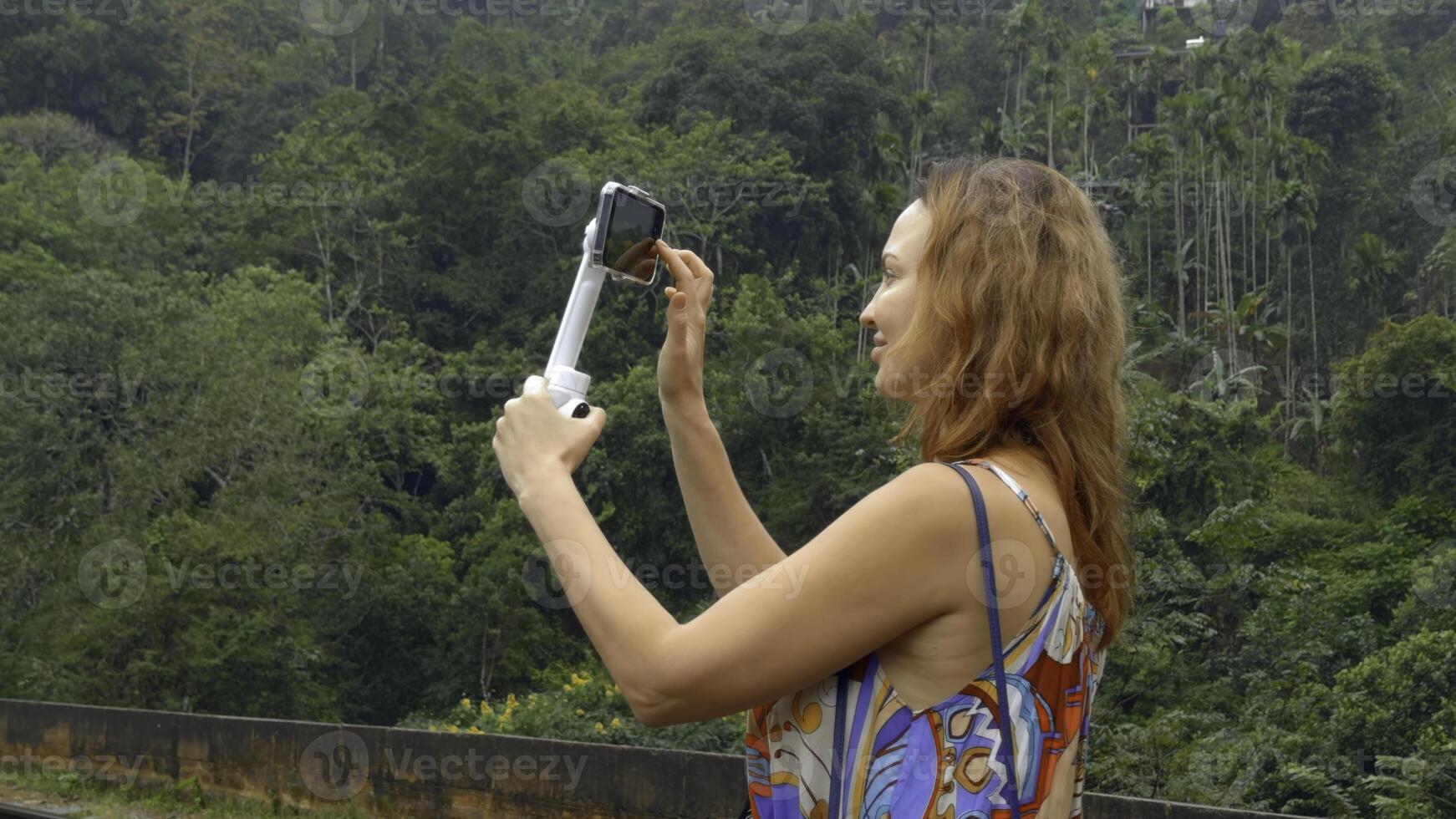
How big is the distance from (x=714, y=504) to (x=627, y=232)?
33 centimetres

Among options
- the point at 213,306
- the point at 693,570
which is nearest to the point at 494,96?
the point at 213,306

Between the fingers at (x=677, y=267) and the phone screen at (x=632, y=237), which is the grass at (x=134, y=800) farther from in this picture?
the phone screen at (x=632, y=237)

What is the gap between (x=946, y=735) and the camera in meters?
1.26

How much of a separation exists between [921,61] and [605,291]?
19787 millimetres

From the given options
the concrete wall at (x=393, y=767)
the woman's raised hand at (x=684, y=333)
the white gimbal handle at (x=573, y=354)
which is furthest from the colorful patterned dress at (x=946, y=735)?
the concrete wall at (x=393, y=767)

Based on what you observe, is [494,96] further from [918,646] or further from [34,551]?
[918,646]

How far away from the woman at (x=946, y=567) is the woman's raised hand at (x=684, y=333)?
0.87ft

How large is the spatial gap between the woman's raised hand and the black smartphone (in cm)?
10

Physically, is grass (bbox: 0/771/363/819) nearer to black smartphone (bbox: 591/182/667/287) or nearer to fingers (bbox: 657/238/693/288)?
fingers (bbox: 657/238/693/288)

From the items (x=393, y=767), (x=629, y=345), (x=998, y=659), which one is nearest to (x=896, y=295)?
(x=998, y=659)

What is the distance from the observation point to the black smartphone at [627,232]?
1.49 metres

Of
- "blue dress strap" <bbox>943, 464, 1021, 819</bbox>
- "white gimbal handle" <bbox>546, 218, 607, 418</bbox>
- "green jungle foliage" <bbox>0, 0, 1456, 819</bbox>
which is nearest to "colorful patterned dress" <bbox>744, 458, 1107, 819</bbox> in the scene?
"blue dress strap" <bbox>943, 464, 1021, 819</bbox>

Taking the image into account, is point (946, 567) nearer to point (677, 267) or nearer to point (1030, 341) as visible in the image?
point (1030, 341)

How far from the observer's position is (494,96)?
34000 millimetres
